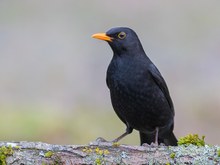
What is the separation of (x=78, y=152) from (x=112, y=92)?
1.80m

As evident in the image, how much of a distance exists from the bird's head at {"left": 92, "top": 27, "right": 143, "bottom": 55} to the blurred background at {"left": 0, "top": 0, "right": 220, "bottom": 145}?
4.05 meters

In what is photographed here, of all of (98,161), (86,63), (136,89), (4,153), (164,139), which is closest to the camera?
(4,153)

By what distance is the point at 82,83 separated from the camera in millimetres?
16719

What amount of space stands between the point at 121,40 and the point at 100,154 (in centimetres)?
228

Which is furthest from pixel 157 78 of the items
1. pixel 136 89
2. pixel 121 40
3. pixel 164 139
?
pixel 164 139

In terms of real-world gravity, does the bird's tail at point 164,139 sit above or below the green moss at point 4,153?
above

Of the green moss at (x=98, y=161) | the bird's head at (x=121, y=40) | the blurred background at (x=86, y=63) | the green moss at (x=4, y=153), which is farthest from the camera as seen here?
the blurred background at (x=86, y=63)

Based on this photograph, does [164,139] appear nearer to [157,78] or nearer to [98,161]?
[157,78]

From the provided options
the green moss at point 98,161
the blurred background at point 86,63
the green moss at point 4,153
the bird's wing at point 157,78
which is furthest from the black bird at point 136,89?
the blurred background at point 86,63

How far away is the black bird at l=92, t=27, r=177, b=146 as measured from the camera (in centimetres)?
935

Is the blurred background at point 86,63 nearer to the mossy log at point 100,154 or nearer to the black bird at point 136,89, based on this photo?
the black bird at point 136,89

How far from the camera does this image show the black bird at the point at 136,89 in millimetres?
9352

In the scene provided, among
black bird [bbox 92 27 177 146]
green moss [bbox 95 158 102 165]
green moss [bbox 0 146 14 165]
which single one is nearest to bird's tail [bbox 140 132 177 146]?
black bird [bbox 92 27 177 146]

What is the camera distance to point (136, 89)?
30.6 feet
